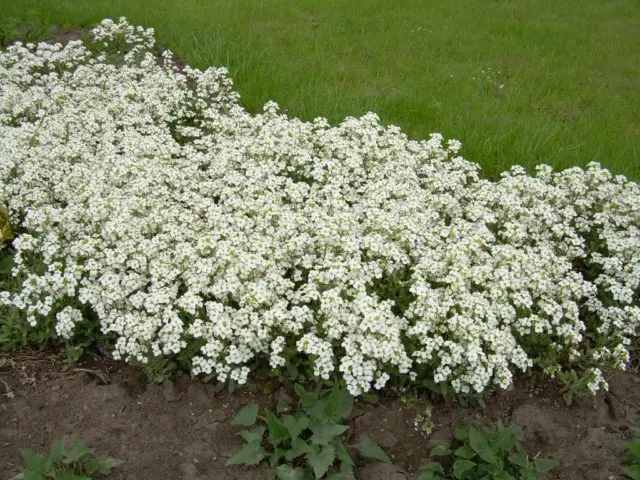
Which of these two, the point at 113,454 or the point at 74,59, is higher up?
the point at 74,59

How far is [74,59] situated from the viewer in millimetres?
8938

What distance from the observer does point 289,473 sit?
424 cm

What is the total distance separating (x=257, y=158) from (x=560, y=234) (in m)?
3.23

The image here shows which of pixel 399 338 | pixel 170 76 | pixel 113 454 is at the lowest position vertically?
pixel 113 454

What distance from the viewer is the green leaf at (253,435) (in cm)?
438

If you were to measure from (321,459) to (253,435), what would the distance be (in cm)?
52

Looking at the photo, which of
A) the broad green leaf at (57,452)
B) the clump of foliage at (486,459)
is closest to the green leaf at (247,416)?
the broad green leaf at (57,452)

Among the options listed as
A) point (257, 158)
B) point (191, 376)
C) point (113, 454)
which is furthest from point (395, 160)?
point (113, 454)

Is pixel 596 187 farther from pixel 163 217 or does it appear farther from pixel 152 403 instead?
pixel 152 403

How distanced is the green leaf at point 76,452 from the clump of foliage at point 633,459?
3783mm

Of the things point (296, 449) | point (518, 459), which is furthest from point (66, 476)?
point (518, 459)

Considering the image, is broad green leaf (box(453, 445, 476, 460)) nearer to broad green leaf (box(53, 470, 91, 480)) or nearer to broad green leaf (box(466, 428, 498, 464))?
broad green leaf (box(466, 428, 498, 464))

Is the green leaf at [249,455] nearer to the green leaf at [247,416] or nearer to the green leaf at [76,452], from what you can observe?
the green leaf at [247,416]

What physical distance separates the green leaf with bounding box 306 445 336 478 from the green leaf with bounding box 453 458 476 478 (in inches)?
33.5
